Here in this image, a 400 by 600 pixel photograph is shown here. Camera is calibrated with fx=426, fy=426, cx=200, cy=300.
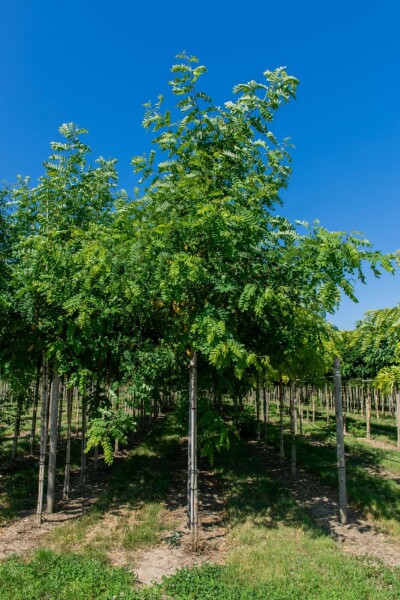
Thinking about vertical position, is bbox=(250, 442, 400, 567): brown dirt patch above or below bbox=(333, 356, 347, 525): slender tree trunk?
below

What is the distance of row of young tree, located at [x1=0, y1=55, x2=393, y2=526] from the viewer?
20.7 ft

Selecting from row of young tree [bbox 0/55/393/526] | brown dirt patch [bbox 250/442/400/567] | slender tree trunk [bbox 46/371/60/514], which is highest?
row of young tree [bbox 0/55/393/526]

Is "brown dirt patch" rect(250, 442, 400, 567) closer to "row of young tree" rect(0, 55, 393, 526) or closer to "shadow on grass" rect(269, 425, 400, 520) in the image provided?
"shadow on grass" rect(269, 425, 400, 520)

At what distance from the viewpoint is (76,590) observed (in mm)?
5336

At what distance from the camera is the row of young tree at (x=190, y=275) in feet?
20.7

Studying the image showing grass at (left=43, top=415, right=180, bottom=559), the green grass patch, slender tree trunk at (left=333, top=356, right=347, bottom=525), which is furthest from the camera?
slender tree trunk at (left=333, top=356, right=347, bottom=525)

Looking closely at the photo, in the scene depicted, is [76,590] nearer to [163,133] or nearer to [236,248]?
[236,248]

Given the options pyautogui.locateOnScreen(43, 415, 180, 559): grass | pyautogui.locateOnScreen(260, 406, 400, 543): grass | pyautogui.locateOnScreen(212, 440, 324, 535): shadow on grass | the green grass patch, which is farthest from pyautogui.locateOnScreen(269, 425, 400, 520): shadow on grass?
the green grass patch

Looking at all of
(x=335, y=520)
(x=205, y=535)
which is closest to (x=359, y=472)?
(x=335, y=520)

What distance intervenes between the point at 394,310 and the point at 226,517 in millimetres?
5121

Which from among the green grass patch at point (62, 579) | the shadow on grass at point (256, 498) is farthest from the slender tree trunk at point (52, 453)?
the shadow on grass at point (256, 498)

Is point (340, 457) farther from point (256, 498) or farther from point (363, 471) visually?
point (363, 471)

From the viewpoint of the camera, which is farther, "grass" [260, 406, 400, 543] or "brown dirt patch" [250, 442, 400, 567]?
"grass" [260, 406, 400, 543]

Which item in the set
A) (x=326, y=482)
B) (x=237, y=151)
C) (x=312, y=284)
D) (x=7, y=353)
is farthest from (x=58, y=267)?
(x=326, y=482)
